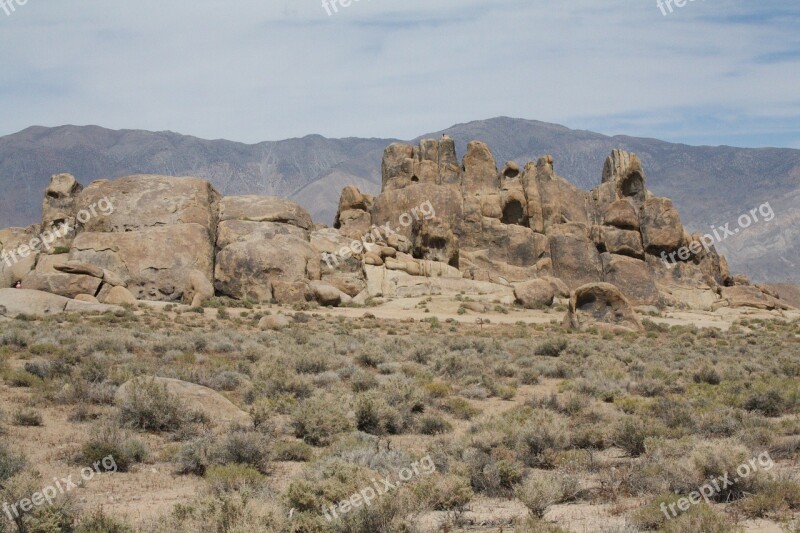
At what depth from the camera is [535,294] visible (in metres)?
46.1

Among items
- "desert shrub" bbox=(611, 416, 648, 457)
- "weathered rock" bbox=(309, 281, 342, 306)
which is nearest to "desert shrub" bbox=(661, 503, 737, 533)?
"desert shrub" bbox=(611, 416, 648, 457)

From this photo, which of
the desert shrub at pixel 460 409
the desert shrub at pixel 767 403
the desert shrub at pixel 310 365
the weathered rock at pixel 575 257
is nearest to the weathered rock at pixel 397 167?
the weathered rock at pixel 575 257

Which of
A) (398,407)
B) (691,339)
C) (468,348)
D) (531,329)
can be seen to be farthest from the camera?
(531,329)

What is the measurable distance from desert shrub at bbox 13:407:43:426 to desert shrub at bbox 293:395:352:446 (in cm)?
426

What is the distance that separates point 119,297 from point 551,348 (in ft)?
72.3

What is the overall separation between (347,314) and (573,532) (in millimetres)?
30325

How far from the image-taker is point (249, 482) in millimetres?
9430

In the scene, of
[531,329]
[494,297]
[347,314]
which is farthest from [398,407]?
[494,297]

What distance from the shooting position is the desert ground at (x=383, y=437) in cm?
806

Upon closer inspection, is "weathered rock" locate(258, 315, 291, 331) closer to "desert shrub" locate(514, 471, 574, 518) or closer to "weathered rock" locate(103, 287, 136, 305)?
"weathered rock" locate(103, 287, 136, 305)

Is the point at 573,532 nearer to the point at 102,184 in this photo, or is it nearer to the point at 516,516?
the point at 516,516

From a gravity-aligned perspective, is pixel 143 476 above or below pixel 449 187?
below

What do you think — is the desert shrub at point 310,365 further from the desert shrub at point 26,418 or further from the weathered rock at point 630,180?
the weathered rock at point 630,180

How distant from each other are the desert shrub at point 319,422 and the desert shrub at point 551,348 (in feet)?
41.8
